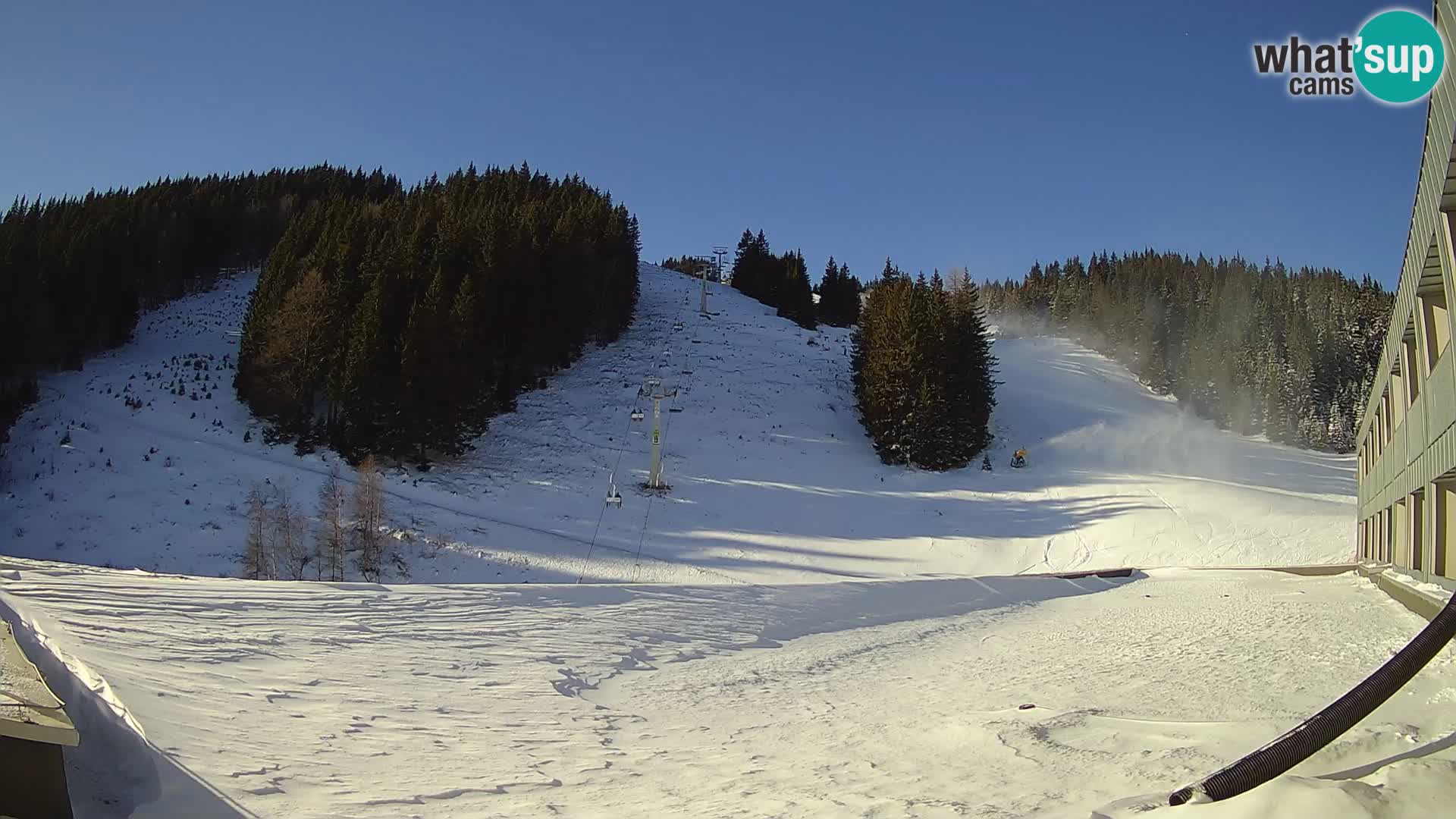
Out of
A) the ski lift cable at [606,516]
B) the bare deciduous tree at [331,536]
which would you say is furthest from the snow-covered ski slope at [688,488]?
the bare deciduous tree at [331,536]

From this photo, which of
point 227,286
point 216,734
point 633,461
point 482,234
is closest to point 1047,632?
point 216,734

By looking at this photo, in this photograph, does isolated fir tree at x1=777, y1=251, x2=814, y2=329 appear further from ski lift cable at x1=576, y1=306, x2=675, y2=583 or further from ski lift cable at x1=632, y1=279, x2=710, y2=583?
ski lift cable at x1=576, y1=306, x2=675, y2=583

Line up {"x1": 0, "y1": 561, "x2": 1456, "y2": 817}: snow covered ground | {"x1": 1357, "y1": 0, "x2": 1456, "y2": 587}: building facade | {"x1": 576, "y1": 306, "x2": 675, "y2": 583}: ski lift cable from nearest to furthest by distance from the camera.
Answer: {"x1": 0, "y1": 561, "x2": 1456, "y2": 817}: snow covered ground < {"x1": 1357, "y1": 0, "x2": 1456, "y2": 587}: building facade < {"x1": 576, "y1": 306, "x2": 675, "y2": 583}: ski lift cable

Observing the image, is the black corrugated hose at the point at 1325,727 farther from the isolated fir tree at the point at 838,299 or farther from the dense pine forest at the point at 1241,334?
the isolated fir tree at the point at 838,299

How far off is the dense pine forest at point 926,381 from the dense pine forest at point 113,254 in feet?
125

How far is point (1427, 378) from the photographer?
41.9ft

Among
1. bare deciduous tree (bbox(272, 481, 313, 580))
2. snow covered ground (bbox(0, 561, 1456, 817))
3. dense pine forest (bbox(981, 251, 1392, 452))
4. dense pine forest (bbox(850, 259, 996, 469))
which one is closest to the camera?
snow covered ground (bbox(0, 561, 1456, 817))

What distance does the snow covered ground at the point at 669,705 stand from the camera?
15.6ft

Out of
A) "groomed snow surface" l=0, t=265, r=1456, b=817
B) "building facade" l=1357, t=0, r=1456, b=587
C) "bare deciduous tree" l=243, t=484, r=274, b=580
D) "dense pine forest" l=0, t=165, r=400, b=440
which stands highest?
"dense pine forest" l=0, t=165, r=400, b=440

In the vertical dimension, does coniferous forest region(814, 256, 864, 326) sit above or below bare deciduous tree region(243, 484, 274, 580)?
above

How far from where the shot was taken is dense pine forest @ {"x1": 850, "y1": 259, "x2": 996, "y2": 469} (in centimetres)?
4188

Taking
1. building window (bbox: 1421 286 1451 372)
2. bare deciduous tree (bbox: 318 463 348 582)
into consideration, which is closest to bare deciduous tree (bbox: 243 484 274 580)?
bare deciduous tree (bbox: 318 463 348 582)

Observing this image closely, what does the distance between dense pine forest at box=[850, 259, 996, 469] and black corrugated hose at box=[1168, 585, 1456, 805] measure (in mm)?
38184

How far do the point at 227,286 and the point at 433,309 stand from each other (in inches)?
1538
